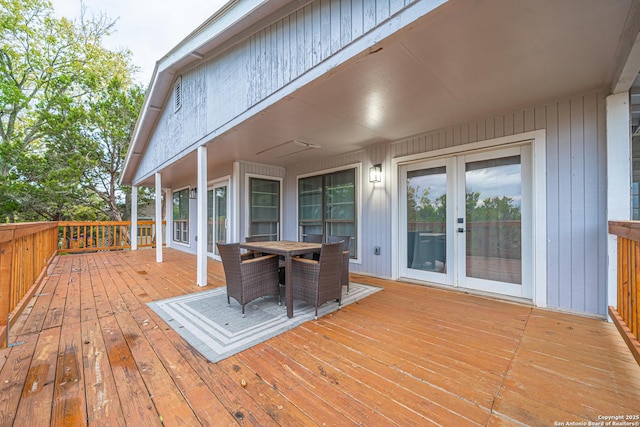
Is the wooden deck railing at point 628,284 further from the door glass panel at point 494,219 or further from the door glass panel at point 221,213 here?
the door glass panel at point 221,213

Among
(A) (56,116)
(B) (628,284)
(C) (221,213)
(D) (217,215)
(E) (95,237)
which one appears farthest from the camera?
(A) (56,116)

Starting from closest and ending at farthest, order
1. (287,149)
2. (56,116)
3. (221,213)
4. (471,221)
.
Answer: (471,221) → (287,149) → (221,213) → (56,116)

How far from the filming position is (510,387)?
1604mm

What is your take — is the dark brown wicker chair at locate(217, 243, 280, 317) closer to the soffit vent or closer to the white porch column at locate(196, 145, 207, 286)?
the white porch column at locate(196, 145, 207, 286)

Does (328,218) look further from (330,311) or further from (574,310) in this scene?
(574,310)

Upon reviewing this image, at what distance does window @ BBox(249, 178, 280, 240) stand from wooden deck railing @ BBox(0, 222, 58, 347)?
336 centimetres

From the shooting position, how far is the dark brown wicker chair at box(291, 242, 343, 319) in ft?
8.87

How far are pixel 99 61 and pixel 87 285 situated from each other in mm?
14754

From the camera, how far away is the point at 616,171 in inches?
97.6

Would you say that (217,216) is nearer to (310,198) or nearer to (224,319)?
(310,198)

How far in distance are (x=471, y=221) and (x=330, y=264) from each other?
2216mm

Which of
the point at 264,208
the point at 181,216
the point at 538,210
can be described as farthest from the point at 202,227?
the point at 181,216

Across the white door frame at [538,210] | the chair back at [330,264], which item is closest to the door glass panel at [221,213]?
the chair back at [330,264]

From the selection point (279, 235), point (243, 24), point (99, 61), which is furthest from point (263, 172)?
point (99, 61)
